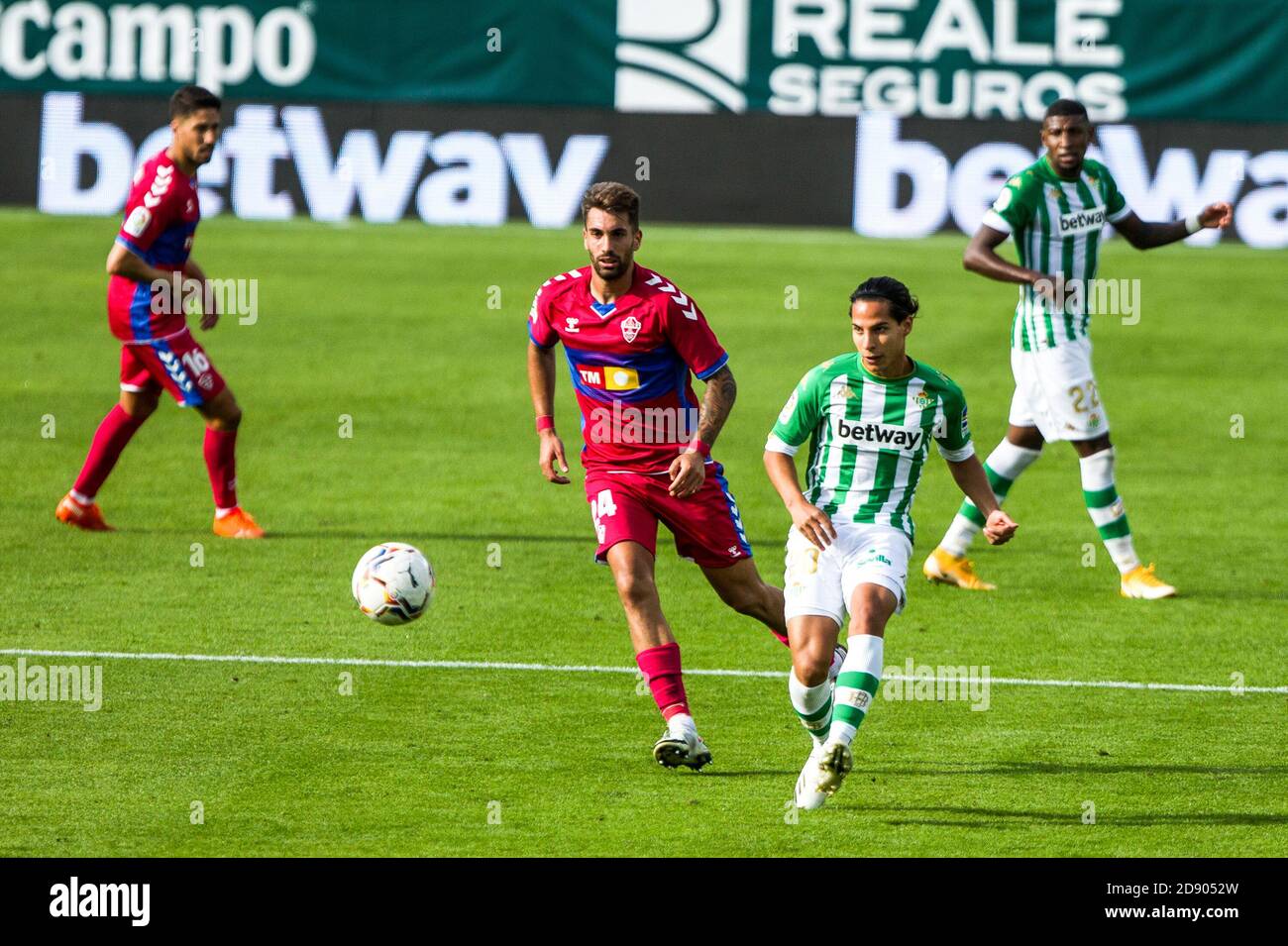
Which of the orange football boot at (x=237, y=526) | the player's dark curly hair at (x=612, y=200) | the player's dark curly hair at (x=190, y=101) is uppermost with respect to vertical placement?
the player's dark curly hair at (x=190, y=101)

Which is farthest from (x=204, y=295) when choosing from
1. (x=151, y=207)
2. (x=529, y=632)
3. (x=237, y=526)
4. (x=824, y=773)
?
(x=824, y=773)

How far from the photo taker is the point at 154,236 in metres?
11.4

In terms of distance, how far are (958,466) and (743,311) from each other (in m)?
13.4

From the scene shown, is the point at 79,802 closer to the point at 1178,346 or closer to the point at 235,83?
the point at 1178,346

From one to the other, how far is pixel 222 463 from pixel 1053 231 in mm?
5109

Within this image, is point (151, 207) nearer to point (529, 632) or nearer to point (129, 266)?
point (129, 266)

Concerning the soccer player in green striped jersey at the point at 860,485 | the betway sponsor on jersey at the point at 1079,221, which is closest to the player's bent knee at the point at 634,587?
the soccer player in green striped jersey at the point at 860,485

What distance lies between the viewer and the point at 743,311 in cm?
2089

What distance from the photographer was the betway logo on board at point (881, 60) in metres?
26.5

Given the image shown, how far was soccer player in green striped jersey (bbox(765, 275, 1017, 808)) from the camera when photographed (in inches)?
279

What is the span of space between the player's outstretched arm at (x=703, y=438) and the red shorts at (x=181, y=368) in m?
4.61

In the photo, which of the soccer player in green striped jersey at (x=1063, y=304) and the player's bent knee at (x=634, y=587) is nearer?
the player's bent knee at (x=634, y=587)

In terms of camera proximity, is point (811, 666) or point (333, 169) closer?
point (811, 666)

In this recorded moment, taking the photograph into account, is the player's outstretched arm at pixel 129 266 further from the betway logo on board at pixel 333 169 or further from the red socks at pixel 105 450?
the betway logo on board at pixel 333 169
